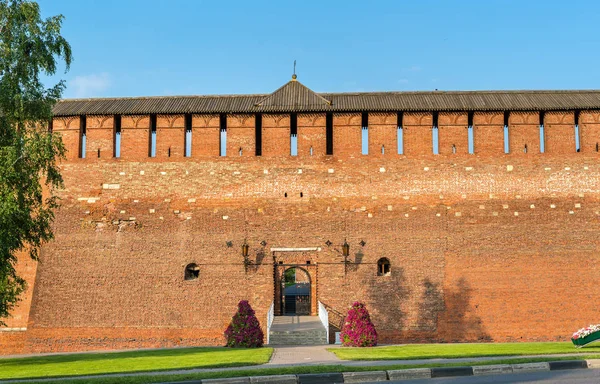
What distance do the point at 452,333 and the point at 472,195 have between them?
417 centimetres

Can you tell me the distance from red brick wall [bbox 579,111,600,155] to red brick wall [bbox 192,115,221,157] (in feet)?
37.2

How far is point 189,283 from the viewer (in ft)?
61.9

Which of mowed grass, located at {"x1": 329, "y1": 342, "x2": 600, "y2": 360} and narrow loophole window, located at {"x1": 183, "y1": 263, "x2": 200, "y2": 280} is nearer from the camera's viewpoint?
mowed grass, located at {"x1": 329, "y1": 342, "x2": 600, "y2": 360}

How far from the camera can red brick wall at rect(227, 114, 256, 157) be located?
1966cm

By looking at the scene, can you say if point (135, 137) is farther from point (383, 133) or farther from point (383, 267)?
point (383, 267)

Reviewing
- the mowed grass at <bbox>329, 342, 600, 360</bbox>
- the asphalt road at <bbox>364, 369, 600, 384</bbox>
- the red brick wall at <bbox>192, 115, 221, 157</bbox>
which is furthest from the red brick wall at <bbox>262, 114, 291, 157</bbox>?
the asphalt road at <bbox>364, 369, 600, 384</bbox>

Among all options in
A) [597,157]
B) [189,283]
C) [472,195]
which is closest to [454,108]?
[472,195]

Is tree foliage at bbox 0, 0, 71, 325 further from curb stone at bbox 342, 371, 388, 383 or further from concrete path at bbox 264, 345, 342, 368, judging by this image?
curb stone at bbox 342, 371, 388, 383

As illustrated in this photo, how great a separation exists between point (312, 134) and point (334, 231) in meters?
3.16

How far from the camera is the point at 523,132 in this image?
19500 millimetres

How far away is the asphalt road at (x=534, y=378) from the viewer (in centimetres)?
962

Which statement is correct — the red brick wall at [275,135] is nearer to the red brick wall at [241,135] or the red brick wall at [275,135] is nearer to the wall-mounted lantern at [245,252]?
the red brick wall at [241,135]

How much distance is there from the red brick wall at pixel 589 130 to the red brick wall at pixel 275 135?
9.13 meters

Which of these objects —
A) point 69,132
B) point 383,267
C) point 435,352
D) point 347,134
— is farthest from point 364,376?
point 69,132
